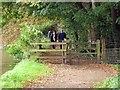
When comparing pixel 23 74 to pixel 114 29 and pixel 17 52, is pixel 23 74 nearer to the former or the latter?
pixel 114 29

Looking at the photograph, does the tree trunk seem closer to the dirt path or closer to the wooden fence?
the wooden fence

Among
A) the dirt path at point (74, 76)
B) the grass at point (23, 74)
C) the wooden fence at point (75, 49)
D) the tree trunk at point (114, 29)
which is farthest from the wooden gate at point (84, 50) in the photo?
the grass at point (23, 74)

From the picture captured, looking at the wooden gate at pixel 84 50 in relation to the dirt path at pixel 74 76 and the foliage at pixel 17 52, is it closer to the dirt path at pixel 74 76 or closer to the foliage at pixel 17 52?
the dirt path at pixel 74 76

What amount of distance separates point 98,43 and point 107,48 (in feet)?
2.53

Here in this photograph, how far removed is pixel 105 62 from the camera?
18188mm

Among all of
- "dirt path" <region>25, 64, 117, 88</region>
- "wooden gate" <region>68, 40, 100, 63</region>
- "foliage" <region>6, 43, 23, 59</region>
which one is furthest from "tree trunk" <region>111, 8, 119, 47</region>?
"foliage" <region>6, 43, 23, 59</region>

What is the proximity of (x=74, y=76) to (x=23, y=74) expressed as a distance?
2071 mm

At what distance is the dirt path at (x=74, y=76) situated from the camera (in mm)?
12010

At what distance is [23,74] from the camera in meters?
13.8

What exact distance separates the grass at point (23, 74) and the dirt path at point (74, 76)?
14.0 inches

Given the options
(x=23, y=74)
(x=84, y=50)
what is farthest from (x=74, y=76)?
(x=84, y=50)

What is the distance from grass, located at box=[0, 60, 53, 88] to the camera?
38.4ft

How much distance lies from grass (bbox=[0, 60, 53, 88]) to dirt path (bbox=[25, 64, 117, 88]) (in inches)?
14.0

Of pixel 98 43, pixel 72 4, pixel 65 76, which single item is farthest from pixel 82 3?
pixel 65 76
